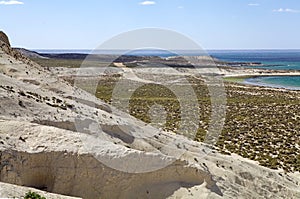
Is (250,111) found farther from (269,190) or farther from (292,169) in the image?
(269,190)

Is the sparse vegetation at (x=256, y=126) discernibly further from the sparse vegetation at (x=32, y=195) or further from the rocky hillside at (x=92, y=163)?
the sparse vegetation at (x=32, y=195)

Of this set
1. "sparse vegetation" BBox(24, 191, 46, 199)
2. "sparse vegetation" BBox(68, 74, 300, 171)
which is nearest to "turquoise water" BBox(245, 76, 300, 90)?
"sparse vegetation" BBox(68, 74, 300, 171)

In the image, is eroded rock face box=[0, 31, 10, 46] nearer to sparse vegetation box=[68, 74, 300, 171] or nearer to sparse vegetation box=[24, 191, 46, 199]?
sparse vegetation box=[68, 74, 300, 171]

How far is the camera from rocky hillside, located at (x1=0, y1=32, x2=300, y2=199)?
12.9 m

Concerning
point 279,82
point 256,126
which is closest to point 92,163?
point 256,126

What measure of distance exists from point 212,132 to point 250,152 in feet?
22.5

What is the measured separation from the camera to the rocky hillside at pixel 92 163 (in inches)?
508

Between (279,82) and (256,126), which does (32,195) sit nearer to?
(256,126)

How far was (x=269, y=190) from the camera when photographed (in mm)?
18328

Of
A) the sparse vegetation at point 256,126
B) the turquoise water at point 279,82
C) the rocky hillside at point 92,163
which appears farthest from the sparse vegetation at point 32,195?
the turquoise water at point 279,82

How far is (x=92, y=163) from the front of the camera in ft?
44.3

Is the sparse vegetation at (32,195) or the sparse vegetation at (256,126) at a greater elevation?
the sparse vegetation at (32,195)

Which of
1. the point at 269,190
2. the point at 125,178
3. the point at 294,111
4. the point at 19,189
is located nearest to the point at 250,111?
the point at 294,111

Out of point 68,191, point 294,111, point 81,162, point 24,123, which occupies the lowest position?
point 294,111
